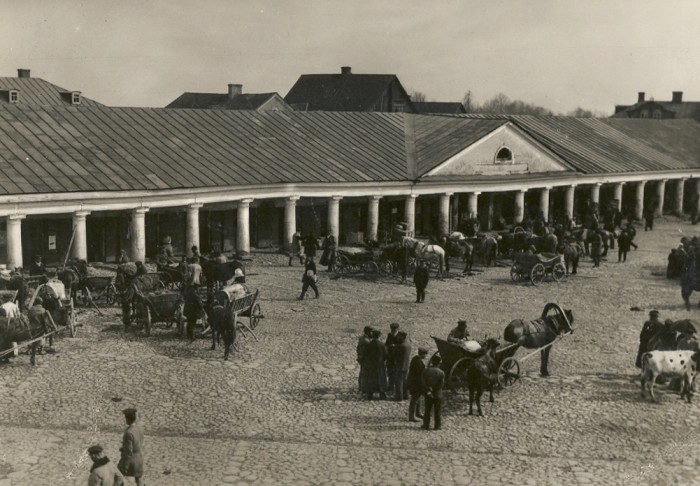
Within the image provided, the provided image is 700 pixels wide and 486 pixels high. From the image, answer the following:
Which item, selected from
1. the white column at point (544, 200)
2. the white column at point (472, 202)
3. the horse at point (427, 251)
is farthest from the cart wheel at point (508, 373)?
the white column at point (544, 200)

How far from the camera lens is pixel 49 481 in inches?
489

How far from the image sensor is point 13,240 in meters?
26.0

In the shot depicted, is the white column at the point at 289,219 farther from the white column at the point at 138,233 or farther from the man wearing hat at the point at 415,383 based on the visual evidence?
the man wearing hat at the point at 415,383

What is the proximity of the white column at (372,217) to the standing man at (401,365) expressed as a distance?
1959 cm

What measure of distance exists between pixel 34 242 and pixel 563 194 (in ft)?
85.7

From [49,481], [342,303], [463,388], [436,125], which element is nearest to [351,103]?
[436,125]

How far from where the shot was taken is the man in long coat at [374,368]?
637 inches

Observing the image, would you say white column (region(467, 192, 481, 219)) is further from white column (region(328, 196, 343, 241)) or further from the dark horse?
the dark horse

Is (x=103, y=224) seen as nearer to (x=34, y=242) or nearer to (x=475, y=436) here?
(x=34, y=242)

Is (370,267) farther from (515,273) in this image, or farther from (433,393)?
(433,393)

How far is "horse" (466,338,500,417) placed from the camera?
1545 centimetres

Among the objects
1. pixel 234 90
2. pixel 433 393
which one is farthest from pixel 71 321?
pixel 234 90

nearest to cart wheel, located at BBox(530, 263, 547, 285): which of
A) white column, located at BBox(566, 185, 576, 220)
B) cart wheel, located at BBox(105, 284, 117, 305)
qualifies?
cart wheel, located at BBox(105, 284, 117, 305)

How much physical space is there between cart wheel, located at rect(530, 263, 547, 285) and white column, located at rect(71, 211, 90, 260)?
14724mm
